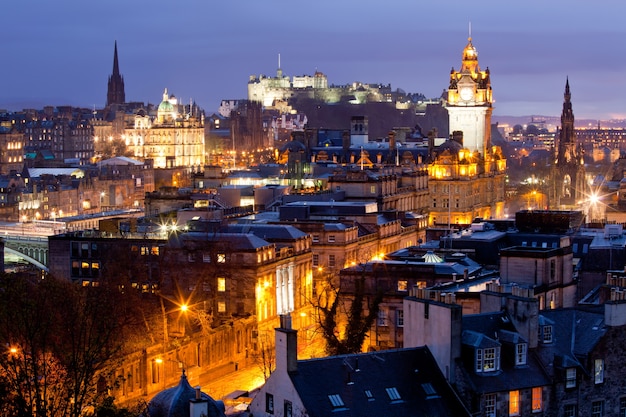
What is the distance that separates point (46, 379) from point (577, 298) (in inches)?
1100

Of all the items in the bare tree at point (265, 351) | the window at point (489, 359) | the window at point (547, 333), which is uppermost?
the window at point (547, 333)

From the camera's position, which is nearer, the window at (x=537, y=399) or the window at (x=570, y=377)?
the window at (x=537, y=399)

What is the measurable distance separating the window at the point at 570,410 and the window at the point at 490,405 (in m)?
3.10

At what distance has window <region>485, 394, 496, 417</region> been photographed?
44938 mm

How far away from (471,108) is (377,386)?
12166cm

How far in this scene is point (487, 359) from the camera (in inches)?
1783

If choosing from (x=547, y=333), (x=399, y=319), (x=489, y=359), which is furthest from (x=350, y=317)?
(x=489, y=359)

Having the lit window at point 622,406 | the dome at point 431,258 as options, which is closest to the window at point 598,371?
the lit window at point 622,406

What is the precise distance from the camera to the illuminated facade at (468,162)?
14438cm

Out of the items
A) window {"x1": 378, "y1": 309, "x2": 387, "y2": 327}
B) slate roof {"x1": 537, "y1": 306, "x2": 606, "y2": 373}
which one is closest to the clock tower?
window {"x1": 378, "y1": 309, "x2": 387, "y2": 327}

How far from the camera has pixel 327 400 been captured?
4250cm

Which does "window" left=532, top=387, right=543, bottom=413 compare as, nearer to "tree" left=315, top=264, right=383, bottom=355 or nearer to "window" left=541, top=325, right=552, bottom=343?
"window" left=541, top=325, right=552, bottom=343

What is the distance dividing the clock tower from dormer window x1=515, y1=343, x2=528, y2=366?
116 m

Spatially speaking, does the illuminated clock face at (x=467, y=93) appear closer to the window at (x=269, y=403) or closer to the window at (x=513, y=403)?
the window at (x=513, y=403)
